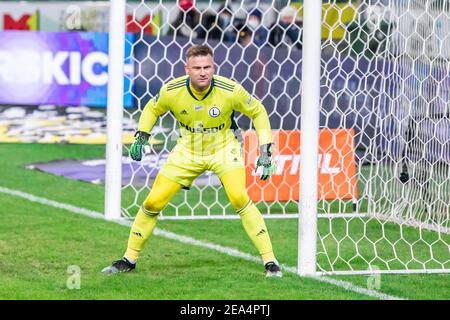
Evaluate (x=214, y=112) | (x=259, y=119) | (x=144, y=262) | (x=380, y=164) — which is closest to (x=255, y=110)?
(x=259, y=119)

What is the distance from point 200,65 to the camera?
27.4 feet

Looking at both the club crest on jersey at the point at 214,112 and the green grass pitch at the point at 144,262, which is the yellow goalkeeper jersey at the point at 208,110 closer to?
the club crest on jersey at the point at 214,112

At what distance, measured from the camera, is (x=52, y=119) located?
18.1m

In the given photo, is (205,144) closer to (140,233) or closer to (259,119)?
(259,119)

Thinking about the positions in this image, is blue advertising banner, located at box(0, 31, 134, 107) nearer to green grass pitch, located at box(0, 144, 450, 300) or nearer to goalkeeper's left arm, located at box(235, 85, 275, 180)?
green grass pitch, located at box(0, 144, 450, 300)

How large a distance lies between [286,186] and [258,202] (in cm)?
34

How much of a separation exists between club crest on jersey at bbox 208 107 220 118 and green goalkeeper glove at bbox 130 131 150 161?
48 centimetres

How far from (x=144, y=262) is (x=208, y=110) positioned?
1310mm

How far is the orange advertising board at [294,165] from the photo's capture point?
1182cm

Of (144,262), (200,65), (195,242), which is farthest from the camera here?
(195,242)

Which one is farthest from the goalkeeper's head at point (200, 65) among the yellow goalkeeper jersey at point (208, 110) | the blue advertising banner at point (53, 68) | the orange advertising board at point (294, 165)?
the blue advertising banner at point (53, 68)
